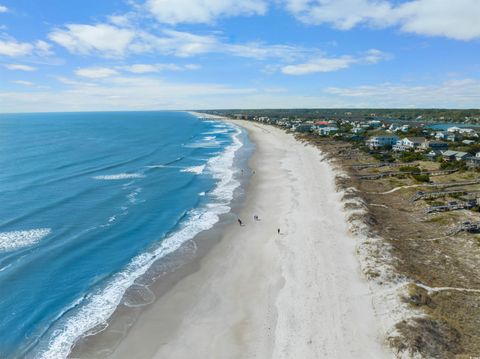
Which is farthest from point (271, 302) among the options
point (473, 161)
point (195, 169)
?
point (473, 161)

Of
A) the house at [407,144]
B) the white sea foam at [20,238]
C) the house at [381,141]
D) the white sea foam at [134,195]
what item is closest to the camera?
the white sea foam at [20,238]

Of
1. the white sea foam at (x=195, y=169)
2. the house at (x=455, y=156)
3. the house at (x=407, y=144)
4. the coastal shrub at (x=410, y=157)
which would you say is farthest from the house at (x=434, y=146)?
the white sea foam at (x=195, y=169)

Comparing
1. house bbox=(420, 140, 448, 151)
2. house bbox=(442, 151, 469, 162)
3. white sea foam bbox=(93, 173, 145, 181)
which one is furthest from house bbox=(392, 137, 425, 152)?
white sea foam bbox=(93, 173, 145, 181)

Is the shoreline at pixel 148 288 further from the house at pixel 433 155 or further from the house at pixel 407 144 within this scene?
the house at pixel 407 144

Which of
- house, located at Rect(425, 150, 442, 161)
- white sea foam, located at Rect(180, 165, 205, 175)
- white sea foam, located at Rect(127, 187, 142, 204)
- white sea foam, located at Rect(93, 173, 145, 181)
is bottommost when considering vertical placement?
white sea foam, located at Rect(180, 165, 205, 175)

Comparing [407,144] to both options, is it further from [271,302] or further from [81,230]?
[81,230]

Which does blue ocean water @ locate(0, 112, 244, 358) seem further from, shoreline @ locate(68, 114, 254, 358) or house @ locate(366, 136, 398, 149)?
house @ locate(366, 136, 398, 149)

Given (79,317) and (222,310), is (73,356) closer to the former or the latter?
(79,317)
